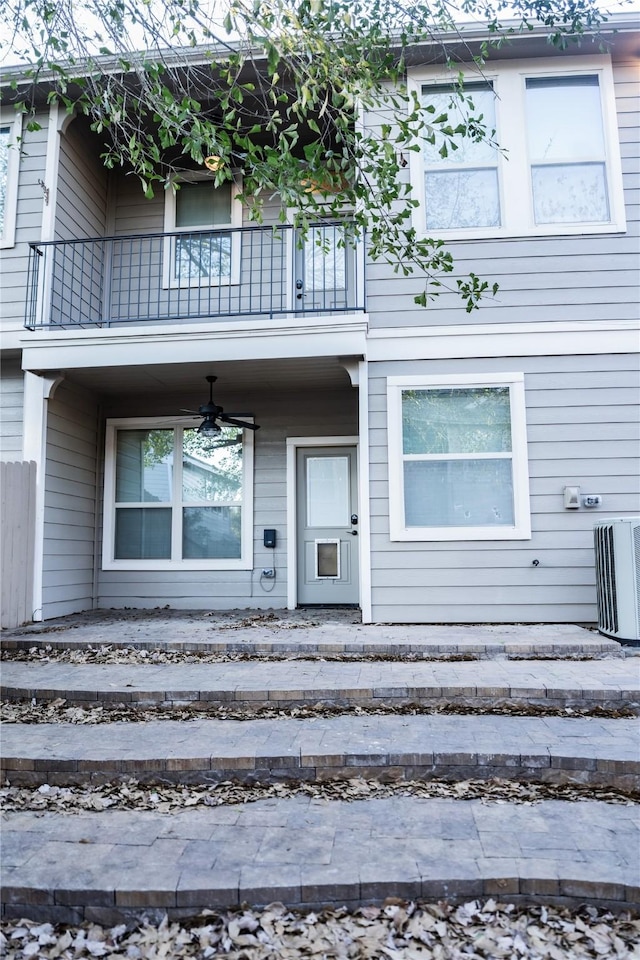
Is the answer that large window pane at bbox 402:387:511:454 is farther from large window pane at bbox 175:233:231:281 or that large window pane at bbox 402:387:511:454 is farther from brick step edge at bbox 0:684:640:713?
large window pane at bbox 175:233:231:281

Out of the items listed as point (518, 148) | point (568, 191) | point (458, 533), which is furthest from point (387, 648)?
point (518, 148)

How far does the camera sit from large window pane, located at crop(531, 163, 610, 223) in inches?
240

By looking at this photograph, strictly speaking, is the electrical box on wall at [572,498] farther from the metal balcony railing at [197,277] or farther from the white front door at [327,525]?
the metal balcony railing at [197,277]

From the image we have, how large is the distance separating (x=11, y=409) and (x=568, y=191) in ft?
19.8

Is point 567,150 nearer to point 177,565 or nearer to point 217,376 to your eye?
point 217,376

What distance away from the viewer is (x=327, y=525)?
7.37 meters

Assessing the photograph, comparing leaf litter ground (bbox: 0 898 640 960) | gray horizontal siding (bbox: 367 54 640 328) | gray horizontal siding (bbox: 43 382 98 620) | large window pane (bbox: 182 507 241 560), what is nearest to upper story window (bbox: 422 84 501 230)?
gray horizontal siding (bbox: 367 54 640 328)

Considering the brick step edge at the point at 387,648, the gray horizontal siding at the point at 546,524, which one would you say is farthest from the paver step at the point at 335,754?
the gray horizontal siding at the point at 546,524

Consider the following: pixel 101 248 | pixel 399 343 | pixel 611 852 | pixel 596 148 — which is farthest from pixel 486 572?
pixel 101 248

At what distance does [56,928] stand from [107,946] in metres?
0.25

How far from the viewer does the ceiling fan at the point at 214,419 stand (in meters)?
6.89

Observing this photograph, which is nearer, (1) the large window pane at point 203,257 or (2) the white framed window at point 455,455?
(2) the white framed window at point 455,455

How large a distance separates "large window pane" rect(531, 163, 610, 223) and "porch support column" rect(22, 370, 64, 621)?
5.07 meters

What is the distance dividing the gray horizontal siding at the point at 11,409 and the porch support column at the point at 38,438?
0.66 ft
